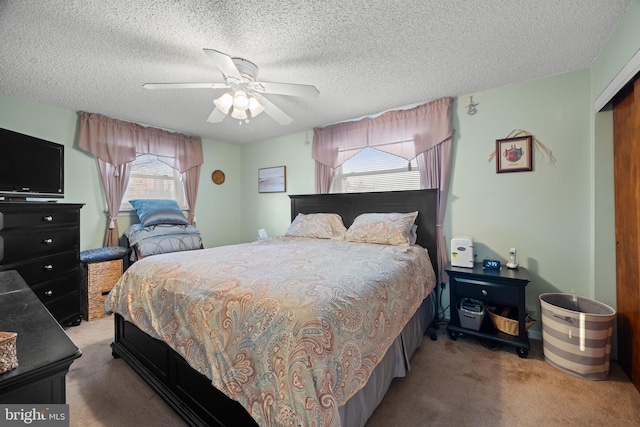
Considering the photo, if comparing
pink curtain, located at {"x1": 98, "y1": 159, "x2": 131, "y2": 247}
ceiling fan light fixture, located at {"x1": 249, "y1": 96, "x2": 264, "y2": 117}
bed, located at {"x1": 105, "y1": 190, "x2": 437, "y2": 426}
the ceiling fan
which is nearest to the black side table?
bed, located at {"x1": 105, "y1": 190, "x2": 437, "y2": 426}

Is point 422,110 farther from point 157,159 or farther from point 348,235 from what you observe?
point 157,159

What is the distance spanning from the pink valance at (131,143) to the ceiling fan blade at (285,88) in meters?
2.42

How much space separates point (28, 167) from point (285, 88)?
99.0 inches

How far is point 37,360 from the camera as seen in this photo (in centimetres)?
61

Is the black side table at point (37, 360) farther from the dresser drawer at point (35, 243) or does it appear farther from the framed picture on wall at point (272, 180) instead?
the framed picture on wall at point (272, 180)

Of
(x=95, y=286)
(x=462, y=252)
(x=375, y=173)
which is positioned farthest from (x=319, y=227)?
(x=95, y=286)

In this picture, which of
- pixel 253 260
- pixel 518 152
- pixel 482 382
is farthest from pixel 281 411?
pixel 518 152

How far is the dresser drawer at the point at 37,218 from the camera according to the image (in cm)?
219

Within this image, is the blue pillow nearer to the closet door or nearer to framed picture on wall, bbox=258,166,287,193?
framed picture on wall, bbox=258,166,287,193

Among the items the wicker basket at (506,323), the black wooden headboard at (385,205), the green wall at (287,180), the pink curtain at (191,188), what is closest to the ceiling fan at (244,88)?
the black wooden headboard at (385,205)

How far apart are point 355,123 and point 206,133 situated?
228 centimetres

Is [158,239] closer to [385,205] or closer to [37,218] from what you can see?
[37,218]

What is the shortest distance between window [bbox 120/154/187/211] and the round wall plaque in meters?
0.53

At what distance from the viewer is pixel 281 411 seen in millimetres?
977
